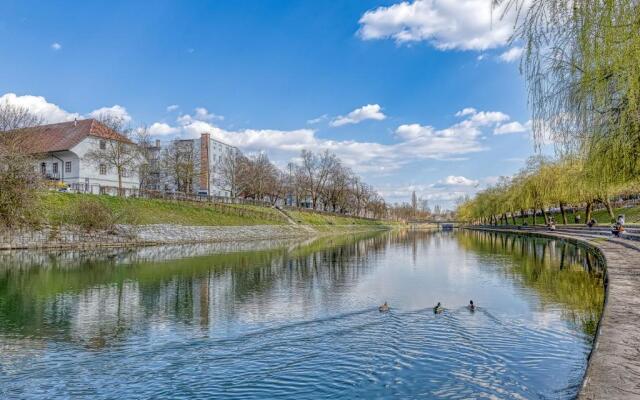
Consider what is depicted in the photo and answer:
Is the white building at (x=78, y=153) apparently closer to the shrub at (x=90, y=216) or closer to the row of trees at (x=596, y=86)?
the shrub at (x=90, y=216)

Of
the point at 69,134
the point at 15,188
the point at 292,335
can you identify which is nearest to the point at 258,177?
the point at 69,134

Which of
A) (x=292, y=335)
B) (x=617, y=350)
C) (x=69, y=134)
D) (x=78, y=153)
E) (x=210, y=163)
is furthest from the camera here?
(x=210, y=163)

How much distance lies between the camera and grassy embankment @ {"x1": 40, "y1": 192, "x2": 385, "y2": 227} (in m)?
37.5

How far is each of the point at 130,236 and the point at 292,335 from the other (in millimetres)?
33551

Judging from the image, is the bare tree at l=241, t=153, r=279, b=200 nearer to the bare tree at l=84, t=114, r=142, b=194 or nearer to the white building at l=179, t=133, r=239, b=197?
the white building at l=179, t=133, r=239, b=197

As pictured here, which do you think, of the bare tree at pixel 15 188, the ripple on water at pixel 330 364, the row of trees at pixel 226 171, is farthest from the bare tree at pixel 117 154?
the ripple on water at pixel 330 364

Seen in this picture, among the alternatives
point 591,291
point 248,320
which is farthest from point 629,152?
point 248,320

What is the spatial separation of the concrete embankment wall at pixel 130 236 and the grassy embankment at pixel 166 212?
91 centimetres

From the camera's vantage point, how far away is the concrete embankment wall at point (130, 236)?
33844mm

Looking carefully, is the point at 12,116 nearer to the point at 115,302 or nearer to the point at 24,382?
the point at 115,302

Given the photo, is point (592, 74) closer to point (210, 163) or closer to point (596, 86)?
point (596, 86)

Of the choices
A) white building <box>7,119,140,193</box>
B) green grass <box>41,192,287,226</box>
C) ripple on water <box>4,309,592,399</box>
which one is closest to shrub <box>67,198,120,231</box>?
green grass <box>41,192,287,226</box>

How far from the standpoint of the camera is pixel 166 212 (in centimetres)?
4984

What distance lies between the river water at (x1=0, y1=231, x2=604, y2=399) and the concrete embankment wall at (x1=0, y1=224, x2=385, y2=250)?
13869 mm
